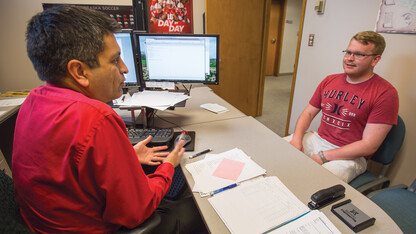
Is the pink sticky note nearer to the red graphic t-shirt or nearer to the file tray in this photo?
the file tray

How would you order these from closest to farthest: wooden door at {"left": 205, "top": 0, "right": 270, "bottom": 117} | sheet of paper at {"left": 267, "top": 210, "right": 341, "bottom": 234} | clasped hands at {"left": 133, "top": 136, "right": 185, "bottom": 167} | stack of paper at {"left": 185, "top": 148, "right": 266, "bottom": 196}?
sheet of paper at {"left": 267, "top": 210, "right": 341, "bottom": 234}
stack of paper at {"left": 185, "top": 148, "right": 266, "bottom": 196}
clasped hands at {"left": 133, "top": 136, "right": 185, "bottom": 167}
wooden door at {"left": 205, "top": 0, "right": 270, "bottom": 117}

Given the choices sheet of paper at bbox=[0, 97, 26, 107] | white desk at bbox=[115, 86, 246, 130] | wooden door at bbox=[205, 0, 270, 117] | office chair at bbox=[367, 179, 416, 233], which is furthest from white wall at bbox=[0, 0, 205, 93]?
office chair at bbox=[367, 179, 416, 233]

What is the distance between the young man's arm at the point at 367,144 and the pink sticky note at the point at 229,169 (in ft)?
2.53

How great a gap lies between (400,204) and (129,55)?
69.3 inches

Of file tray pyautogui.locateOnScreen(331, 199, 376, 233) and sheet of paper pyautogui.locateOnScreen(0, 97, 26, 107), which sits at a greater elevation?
sheet of paper pyautogui.locateOnScreen(0, 97, 26, 107)

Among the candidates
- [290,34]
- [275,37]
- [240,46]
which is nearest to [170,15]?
[240,46]

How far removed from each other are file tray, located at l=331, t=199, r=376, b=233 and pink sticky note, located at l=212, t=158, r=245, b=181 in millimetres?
367

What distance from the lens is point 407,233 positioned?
99 centimetres

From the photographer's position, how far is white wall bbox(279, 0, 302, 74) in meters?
5.86

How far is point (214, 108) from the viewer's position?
5.47ft

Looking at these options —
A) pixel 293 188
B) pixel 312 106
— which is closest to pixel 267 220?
pixel 293 188

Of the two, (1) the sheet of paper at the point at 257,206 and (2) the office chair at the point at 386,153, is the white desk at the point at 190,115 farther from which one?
(2) the office chair at the point at 386,153

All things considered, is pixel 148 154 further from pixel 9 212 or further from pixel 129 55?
pixel 129 55

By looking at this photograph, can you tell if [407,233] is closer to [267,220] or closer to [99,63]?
[267,220]
